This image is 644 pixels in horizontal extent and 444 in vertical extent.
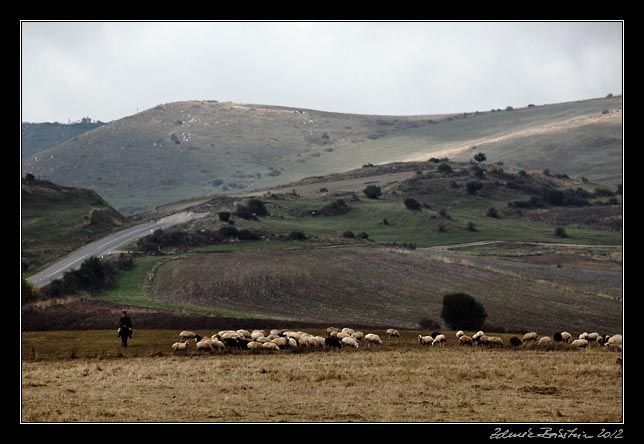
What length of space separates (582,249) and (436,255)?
82.2 ft

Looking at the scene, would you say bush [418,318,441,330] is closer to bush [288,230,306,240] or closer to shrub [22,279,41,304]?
shrub [22,279,41,304]

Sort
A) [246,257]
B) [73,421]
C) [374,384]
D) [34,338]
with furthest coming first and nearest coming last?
[246,257] → [34,338] → [374,384] → [73,421]

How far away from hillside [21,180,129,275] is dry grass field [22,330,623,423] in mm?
60484

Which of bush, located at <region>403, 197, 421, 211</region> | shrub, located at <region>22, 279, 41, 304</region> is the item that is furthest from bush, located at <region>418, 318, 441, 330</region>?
bush, located at <region>403, 197, 421, 211</region>

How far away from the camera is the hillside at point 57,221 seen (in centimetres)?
10681

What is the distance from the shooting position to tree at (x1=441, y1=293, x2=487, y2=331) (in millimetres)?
62844

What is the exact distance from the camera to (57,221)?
408 ft

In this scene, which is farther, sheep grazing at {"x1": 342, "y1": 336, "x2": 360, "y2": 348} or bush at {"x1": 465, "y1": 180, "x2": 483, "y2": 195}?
bush at {"x1": 465, "y1": 180, "x2": 483, "y2": 195}

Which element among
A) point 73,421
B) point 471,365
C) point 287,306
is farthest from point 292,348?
point 287,306

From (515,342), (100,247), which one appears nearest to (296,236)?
(100,247)

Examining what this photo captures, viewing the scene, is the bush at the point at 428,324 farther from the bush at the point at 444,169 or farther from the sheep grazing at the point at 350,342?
the bush at the point at 444,169

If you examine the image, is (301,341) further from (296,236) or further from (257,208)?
(257,208)

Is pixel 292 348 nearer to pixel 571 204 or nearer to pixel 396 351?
pixel 396 351
